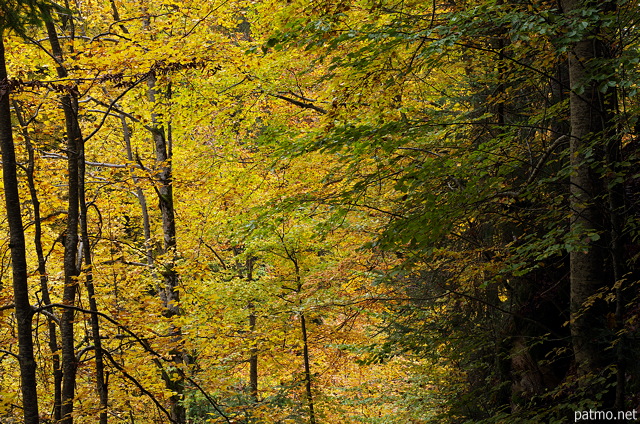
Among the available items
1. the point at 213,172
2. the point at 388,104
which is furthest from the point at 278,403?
the point at 388,104

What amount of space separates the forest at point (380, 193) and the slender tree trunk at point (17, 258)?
0.05 feet

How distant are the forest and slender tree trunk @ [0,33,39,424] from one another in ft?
0.05

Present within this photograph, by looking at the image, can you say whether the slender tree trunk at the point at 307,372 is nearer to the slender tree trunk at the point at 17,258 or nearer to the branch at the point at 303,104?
the branch at the point at 303,104

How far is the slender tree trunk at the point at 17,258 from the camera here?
3506mm

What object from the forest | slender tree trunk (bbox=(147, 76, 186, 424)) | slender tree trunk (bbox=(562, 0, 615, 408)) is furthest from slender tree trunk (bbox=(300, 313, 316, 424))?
slender tree trunk (bbox=(562, 0, 615, 408))

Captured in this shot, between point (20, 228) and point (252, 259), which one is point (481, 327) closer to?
point (20, 228)

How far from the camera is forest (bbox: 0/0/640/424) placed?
408 cm

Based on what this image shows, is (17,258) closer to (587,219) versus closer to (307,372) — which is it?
(587,219)

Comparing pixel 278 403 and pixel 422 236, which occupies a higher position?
pixel 422 236

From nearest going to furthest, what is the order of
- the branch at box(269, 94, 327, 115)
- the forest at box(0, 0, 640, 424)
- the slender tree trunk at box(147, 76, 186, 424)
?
the forest at box(0, 0, 640, 424) → the slender tree trunk at box(147, 76, 186, 424) → the branch at box(269, 94, 327, 115)

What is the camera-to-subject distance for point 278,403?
1215cm

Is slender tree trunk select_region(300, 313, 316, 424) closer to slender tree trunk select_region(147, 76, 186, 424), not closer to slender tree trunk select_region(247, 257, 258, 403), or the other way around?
slender tree trunk select_region(247, 257, 258, 403)

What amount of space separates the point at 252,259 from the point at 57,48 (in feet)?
42.1

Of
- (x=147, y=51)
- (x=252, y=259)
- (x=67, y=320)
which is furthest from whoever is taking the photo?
(x=252, y=259)
